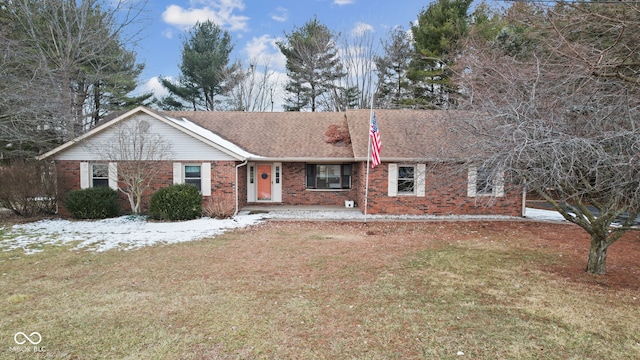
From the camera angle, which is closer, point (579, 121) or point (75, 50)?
point (579, 121)

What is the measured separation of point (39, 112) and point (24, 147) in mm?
9095

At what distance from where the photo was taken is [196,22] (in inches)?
1061

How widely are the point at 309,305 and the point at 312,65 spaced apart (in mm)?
24368

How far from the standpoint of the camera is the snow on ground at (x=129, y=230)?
336 inches

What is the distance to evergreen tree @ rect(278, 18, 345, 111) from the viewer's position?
85.9 ft

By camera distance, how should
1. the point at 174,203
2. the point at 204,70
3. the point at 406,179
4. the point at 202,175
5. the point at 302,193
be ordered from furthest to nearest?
the point at 204,70
the point at 302,193
the point at 406,179
the point at 202,175
the point at 174,203

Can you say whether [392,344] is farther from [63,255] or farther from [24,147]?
[24,147]

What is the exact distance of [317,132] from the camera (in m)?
16.1

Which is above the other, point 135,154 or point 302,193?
point 135,154

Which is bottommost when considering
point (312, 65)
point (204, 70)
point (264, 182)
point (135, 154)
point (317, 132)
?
point (264, 182)

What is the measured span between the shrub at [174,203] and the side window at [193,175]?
3.74 ft

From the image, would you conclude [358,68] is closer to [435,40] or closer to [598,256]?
[435,40]

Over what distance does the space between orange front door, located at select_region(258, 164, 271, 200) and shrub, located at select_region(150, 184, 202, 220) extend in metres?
3.84

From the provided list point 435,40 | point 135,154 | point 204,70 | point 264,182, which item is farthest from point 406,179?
point 204,70
